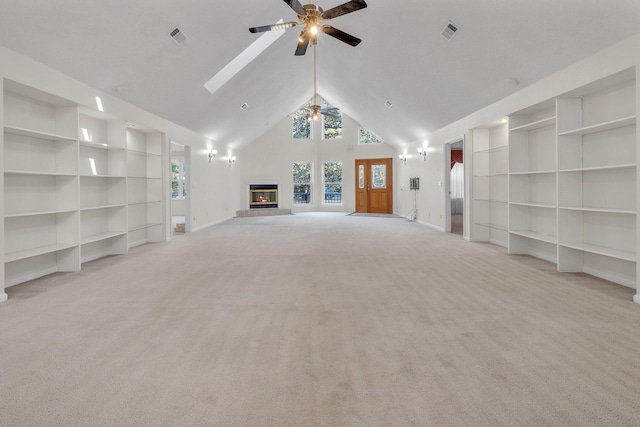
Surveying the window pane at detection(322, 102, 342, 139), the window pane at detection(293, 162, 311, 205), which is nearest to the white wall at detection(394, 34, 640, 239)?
the window pane at detection(322, 102, 342, 139)

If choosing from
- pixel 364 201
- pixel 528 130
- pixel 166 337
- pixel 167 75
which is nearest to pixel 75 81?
pixel 167 75

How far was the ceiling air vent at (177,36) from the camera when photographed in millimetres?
4714

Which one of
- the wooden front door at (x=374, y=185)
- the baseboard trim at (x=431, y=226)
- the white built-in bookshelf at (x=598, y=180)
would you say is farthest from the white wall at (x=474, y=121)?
the wooden front door at (x=374, y=185)

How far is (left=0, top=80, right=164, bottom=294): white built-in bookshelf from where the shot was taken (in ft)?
13.2

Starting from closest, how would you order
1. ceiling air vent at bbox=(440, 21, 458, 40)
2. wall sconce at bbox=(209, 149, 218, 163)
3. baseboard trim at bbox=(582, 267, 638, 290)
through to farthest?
1. baseboard trim at bbox=(582, 267, 638, 290)
2. ceiling air vent at bbox=(440, 21, 458, 40)
3. wall sconce at bbox=(209, 149, 218, 163)

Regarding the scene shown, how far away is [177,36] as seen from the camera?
483cm

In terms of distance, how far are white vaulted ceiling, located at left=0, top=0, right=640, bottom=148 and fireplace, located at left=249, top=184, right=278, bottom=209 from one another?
5602 mm

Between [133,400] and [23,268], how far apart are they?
11.5 ft

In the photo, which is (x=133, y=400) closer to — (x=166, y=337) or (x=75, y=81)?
(x=166, y=337)

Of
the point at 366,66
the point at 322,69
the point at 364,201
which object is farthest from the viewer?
the point at 364,201

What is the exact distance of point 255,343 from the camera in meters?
2.45

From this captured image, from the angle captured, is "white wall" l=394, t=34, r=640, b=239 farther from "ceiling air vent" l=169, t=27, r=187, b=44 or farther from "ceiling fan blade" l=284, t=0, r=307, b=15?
"ceiling air vent" l=169, t=27, r=187, b=44

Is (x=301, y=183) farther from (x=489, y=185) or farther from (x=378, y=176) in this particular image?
(x=489, y=185)

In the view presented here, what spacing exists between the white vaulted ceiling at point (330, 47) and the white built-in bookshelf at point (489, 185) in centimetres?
64
